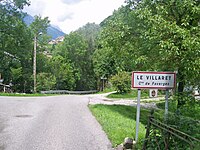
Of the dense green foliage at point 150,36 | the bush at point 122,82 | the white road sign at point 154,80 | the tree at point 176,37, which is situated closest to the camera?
the white road sign at point 154,80

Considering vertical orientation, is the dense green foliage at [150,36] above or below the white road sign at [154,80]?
above

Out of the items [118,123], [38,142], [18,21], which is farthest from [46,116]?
[18,21]

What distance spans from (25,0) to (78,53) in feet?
82.3

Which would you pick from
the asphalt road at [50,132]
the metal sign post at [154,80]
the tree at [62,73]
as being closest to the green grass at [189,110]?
the metal sign post at [154,80]

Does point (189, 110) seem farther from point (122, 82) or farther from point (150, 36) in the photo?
point (122, 82)

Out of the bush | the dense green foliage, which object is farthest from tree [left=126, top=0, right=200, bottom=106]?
the bush

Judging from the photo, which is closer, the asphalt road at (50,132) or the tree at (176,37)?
the asphalt road at (50,132)

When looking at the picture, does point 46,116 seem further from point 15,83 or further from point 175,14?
point 15,83

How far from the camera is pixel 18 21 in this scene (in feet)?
95.7

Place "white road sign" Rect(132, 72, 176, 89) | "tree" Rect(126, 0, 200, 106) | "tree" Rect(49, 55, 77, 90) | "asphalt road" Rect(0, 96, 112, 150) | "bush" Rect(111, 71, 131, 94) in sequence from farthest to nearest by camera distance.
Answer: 1. "tree" Rect(49, 55, 77, 90)
2. "bush" Rect(111, 71, 131, 94)
3. "tree" Rect(126, 0, 200, 106)
4. "asphalt road" Rect(0, 96, 112, 150)
5. "white road sign" Rect(132, 72, 176, 89)

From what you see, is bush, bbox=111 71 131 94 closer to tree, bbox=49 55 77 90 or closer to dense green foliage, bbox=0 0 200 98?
dense green foliage, bbox=0 0 200 98

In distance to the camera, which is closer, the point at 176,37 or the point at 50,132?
the point at 50,132

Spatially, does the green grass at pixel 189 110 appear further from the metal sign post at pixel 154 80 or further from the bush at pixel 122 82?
the bush at pixel 122 82

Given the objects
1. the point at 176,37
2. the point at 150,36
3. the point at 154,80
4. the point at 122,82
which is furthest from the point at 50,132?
the point at 122,82
